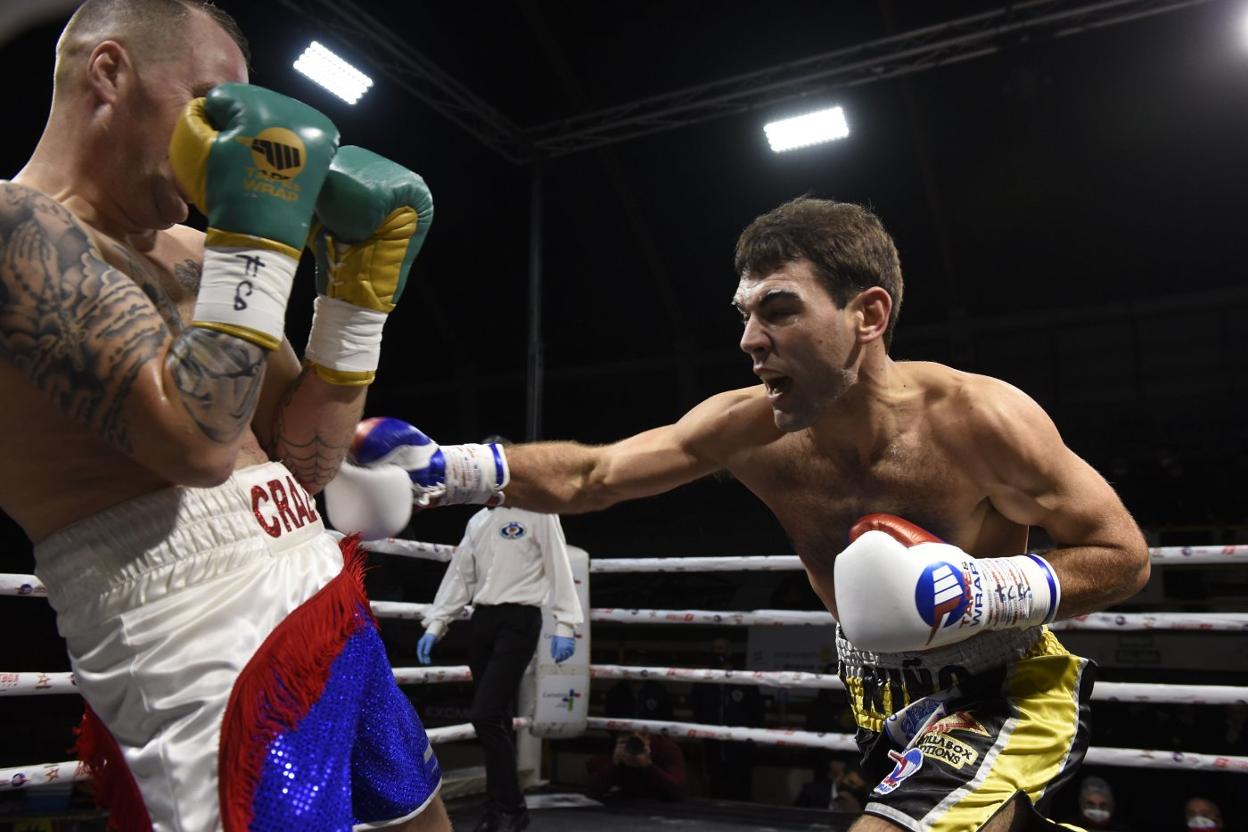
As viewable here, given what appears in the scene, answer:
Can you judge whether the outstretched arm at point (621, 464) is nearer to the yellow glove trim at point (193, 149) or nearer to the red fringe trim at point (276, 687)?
the red fringe trim at point (276, 687)

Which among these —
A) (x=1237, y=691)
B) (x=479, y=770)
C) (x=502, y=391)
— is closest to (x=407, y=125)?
(x=502, y=391)

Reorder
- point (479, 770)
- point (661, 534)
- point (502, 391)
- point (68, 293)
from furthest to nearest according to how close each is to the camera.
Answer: point (502, 391), point (661, 534), point (479, 770), point (68, 293)

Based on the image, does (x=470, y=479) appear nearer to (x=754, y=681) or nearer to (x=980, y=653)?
(x=980, y=653)

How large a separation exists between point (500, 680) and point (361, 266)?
2.69 m

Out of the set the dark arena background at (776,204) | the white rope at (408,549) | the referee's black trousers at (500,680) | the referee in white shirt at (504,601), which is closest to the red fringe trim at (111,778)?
the white rope at (408,549)

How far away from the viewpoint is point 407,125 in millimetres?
9023

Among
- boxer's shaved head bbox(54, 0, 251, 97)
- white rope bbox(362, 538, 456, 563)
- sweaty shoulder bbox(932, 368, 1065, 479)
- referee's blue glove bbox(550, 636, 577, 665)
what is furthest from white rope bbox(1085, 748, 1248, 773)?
boxer's shaved head bbox(54, 0, 251, 97)

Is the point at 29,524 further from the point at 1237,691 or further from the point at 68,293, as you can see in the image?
the point at 1237,691

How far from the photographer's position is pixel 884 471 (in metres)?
1.79

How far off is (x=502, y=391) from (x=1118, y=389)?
6.70m

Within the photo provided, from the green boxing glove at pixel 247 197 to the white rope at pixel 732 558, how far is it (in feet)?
5.86

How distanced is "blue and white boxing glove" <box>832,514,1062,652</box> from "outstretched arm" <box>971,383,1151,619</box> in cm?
12

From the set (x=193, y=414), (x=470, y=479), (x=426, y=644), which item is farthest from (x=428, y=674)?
(x=193, y=414)

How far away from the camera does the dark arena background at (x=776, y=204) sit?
664 centimetres
